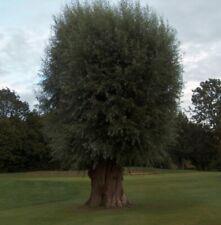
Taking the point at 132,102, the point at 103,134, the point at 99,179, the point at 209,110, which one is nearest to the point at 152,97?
the point at 132,102

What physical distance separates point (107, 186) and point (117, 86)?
15.8ft

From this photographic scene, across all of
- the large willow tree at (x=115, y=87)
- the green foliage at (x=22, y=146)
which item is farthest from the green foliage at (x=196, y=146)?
the large willow tree at (x=115, y=87)

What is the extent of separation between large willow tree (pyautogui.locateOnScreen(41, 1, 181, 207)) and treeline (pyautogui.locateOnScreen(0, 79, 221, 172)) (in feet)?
170

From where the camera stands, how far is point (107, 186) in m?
24.7

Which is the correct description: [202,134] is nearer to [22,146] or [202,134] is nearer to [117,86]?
[22,146]

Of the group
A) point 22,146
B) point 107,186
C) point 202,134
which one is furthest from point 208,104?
point 107,186

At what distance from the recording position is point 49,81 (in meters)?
25.0

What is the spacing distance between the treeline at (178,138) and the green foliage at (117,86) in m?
51.9

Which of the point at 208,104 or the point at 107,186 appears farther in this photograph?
the point at 208,104

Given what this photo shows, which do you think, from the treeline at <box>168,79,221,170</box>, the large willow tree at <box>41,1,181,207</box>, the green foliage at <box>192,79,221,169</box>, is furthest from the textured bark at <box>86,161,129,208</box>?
the green foliage at <box>192,79,221,169</box>

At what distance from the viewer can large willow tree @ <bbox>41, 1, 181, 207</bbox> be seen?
22.5 m

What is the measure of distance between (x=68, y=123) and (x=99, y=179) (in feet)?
10.2

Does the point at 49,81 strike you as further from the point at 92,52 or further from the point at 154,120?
the point at 154,120

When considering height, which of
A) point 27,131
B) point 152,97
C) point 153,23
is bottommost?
point 152,97
